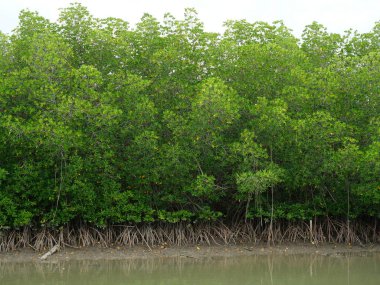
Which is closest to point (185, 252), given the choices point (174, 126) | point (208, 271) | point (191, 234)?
point (191, 234)

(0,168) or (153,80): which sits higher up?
(153,80)

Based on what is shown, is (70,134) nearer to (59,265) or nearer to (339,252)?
(59,265)

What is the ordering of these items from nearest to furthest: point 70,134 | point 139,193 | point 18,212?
point 70,134, point 18,212, point 139,193

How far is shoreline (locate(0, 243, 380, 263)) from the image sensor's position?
Answer: 13.3 m

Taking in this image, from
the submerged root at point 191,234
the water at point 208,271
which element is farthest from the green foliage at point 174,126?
the water at point 208,271

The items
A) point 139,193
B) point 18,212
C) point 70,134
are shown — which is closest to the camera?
point 70,134

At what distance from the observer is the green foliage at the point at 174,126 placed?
1260 cm

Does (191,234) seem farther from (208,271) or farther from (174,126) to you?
(174,126)

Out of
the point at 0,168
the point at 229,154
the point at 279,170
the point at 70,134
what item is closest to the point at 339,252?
the point at 279,170

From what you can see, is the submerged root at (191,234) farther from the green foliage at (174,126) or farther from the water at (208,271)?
the water at (208,271)

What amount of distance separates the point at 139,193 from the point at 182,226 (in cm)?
157

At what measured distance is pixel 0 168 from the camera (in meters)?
12.7

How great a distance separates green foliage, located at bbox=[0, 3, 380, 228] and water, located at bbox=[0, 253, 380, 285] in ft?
4.04

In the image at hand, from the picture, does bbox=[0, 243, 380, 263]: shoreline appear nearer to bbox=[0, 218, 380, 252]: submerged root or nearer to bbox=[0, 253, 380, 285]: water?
bbox=[0, 218, 380, 252]: submerged root
